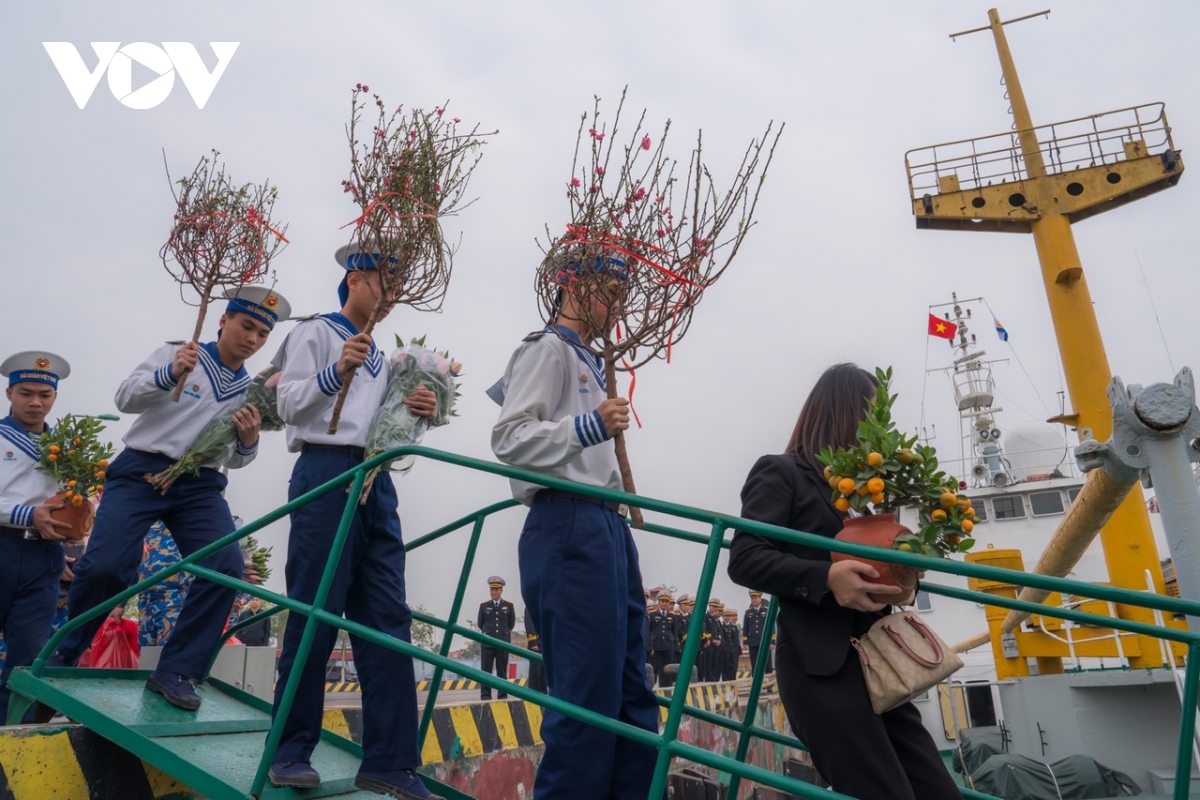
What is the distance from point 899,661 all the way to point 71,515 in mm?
4023

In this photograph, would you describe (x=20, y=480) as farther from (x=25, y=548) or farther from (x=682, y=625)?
(x=682, y=625)

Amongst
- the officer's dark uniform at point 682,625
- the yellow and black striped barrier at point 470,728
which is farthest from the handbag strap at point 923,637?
the officer's dark uniform at point 682,625

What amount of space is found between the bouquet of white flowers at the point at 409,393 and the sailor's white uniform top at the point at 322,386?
6 cm

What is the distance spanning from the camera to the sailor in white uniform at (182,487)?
11.5 ft

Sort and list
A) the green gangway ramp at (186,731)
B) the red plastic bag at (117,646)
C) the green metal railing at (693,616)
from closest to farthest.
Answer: the green metal railing at (693,616) < the green gangway ramp at (186,731) < the red plastic bag at (117,646)

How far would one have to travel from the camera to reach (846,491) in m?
2.36

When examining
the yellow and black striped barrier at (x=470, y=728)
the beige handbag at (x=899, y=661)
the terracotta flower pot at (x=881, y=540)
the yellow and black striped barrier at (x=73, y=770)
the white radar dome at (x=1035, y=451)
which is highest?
the white radar dome at (x=1035, y=451)

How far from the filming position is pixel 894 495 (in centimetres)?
240

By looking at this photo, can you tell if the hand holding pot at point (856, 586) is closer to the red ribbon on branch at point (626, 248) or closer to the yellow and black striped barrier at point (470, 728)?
the red ribbon on branch at point (626, 248)

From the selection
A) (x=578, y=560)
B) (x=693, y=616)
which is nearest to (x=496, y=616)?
(x=578, y=560)

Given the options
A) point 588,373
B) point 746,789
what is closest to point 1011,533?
point 746,789

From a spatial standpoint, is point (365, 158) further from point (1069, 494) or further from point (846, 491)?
point (1069, 494)

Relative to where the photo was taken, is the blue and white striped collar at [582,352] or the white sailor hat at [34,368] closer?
the blue and white striped collar at [582,352]

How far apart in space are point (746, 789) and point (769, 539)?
6.98 metres
